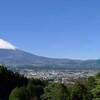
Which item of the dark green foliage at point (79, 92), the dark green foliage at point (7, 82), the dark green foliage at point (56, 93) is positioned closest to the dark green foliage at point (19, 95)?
the dark green foliage at point (56, 93)

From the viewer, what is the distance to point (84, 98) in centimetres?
5603

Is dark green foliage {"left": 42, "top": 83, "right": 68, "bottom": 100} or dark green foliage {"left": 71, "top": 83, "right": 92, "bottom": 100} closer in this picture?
dark green foliage {"left": 42, "top": 83, "right": 68, "bottom": 100}

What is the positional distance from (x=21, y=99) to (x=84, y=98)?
27.6 feet

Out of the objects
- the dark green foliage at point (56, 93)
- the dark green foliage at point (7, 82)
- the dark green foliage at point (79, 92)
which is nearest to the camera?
the dark green foliage at point (56, 93)

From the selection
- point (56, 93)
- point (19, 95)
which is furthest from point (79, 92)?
point (19, 95)

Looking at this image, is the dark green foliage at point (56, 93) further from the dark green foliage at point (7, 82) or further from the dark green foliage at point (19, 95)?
the dark green foliage at point (7, 82)

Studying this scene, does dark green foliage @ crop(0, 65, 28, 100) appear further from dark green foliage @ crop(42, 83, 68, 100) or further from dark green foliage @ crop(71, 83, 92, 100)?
dark green foliage @ crop(71, 83, 92, 100)

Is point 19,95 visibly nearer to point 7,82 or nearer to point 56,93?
point 56,93

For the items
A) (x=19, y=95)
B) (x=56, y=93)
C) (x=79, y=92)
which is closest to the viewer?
(x=56, y=93)

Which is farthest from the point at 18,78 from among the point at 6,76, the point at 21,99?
the point at 21,99

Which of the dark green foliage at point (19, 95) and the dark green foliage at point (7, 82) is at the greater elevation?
the dark green foliage at point (7, 82)

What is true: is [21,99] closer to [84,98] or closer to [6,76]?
[84,98]

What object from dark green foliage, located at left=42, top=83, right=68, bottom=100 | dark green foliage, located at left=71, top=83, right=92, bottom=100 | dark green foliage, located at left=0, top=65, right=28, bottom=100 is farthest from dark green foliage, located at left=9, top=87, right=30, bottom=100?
dark green foliage, located at left=0, top=65, right=28, bottom=100

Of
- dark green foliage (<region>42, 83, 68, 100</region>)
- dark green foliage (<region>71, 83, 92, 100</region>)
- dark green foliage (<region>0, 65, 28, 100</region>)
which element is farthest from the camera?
dark green foliage (<region>0, 65, 28, 100</region>)
